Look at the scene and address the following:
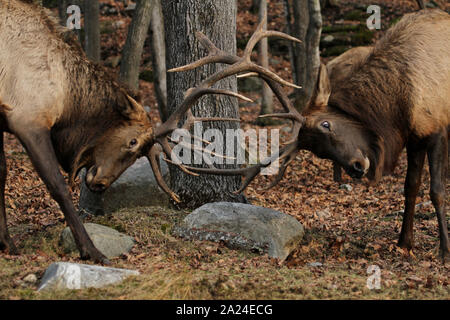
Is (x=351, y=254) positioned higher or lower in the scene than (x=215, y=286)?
lower

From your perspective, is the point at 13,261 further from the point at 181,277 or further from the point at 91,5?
the point at 91,5

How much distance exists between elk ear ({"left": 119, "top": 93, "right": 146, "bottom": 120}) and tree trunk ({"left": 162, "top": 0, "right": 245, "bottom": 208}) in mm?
1305

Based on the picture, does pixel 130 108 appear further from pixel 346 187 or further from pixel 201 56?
pixel 346 187

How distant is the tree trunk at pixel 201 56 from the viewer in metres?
7.91

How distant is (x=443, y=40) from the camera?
7.40m

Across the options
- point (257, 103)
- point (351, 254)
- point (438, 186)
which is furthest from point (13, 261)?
point (257, 103)

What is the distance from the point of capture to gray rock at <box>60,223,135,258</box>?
642cm

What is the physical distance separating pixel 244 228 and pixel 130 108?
185cm

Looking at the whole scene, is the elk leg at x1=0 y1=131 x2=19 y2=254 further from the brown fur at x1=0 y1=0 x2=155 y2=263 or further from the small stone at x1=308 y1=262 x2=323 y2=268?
the small stone at x1=308 y1=262 x2=323 y2=268

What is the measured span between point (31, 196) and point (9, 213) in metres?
1.33

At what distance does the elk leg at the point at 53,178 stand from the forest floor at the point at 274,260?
0.76 ft

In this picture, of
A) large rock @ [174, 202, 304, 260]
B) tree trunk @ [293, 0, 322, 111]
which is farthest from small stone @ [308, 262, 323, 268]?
tree trunk @ [293, 0, 322, 111]

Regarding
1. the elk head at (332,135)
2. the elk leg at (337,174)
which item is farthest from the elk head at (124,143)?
the elk leg at (337,174)

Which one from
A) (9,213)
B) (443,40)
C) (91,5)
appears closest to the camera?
(443,40)
